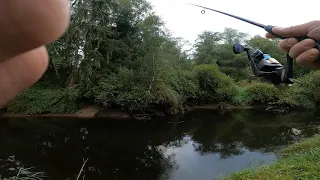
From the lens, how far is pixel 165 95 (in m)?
16.8

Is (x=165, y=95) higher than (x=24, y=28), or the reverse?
(x=24, y=28)

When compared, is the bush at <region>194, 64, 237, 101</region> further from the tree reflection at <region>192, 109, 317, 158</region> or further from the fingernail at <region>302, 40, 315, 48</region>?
the fingernail at <region>302, 40, 315, 48</region>

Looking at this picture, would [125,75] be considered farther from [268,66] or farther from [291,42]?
[291,42]

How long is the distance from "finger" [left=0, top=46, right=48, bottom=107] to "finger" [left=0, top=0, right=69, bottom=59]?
0.11 ft

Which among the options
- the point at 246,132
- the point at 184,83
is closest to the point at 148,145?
the point at 246,132

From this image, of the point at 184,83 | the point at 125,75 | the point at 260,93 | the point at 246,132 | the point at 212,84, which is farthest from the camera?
the point at 260,93

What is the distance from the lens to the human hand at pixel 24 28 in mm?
323

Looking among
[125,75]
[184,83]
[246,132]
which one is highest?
[125,75]

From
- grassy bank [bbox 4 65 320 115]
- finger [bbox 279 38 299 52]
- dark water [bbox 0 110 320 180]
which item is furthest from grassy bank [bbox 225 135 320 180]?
grassy bank [bbox 4 65 320 115]

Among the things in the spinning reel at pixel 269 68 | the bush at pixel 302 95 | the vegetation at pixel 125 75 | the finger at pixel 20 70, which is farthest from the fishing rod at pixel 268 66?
the bush at pixel 302 95

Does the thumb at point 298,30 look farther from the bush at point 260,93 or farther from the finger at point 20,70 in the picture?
the bush at point 260,93

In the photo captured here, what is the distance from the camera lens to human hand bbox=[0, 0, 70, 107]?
0.32m

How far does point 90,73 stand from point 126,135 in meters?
4.98

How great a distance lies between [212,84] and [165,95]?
170 inches
